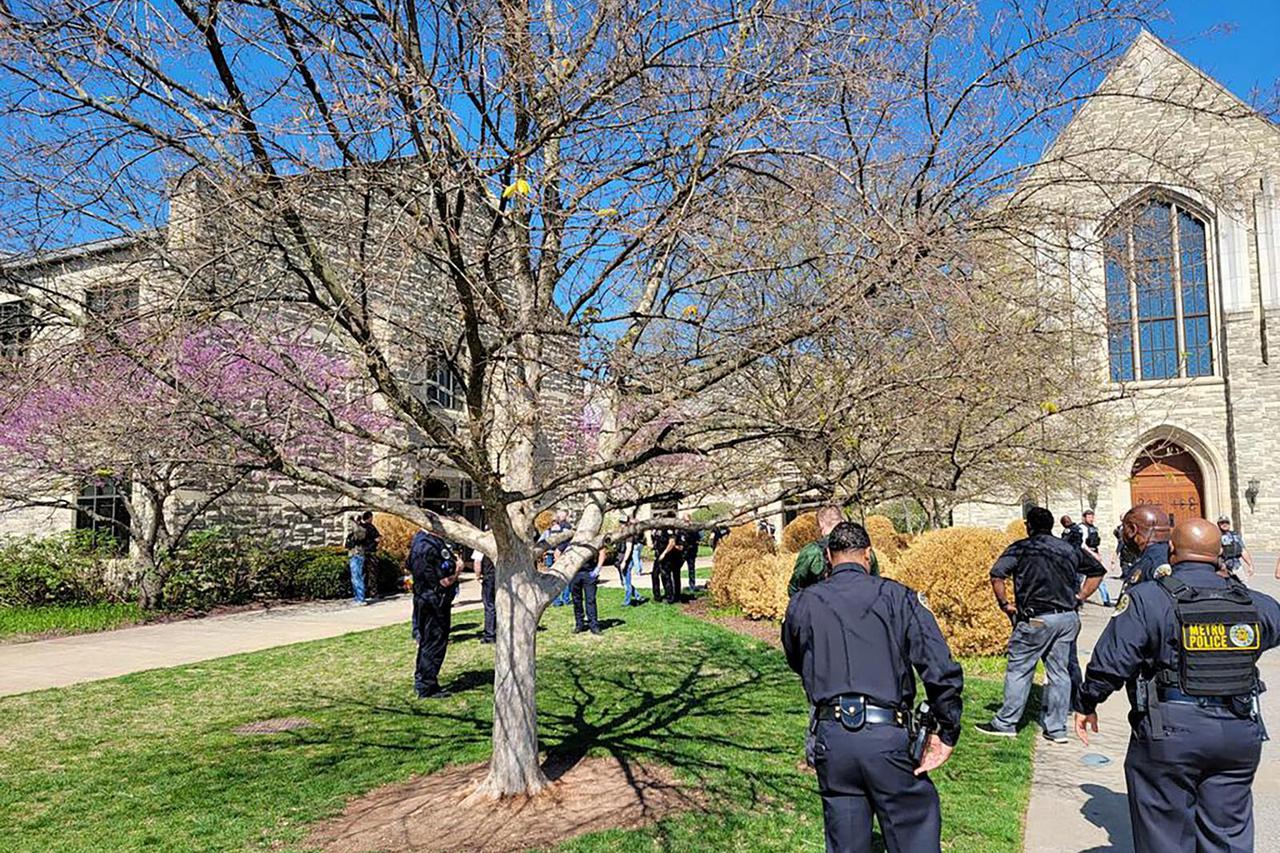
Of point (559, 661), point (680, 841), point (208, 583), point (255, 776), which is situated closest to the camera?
point (680, 841)

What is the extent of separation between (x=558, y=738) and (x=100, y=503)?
15.0 meters

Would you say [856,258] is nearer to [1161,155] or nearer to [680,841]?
[1161,155]

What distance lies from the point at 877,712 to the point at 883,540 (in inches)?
509

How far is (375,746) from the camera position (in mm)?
6645

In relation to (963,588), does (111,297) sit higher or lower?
higher

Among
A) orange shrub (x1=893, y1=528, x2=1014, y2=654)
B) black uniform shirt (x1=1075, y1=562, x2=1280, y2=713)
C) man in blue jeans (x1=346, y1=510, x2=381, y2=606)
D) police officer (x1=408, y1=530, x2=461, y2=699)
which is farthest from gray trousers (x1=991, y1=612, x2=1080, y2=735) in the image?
man in blue jeans (x1=346, y1=510, x2=381, y2=606)

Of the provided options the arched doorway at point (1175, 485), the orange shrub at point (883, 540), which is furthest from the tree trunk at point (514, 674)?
the arched doorway at point (1175, 485)

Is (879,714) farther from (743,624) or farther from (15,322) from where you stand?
(743,624)

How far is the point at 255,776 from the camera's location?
5.90m

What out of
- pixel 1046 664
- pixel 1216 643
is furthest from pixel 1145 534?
pixel 1216 643

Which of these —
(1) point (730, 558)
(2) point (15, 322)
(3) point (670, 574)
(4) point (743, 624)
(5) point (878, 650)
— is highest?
(2) point (15, 322)

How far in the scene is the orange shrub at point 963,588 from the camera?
984 cm

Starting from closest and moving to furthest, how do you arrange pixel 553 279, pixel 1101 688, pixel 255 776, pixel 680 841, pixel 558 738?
1. pixel 1101 688
2. pixel 680 841
3. pixel 553 279
4. pixel 255 776
5. pixel 558 738

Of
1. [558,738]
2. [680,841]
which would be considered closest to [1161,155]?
[680,841]
